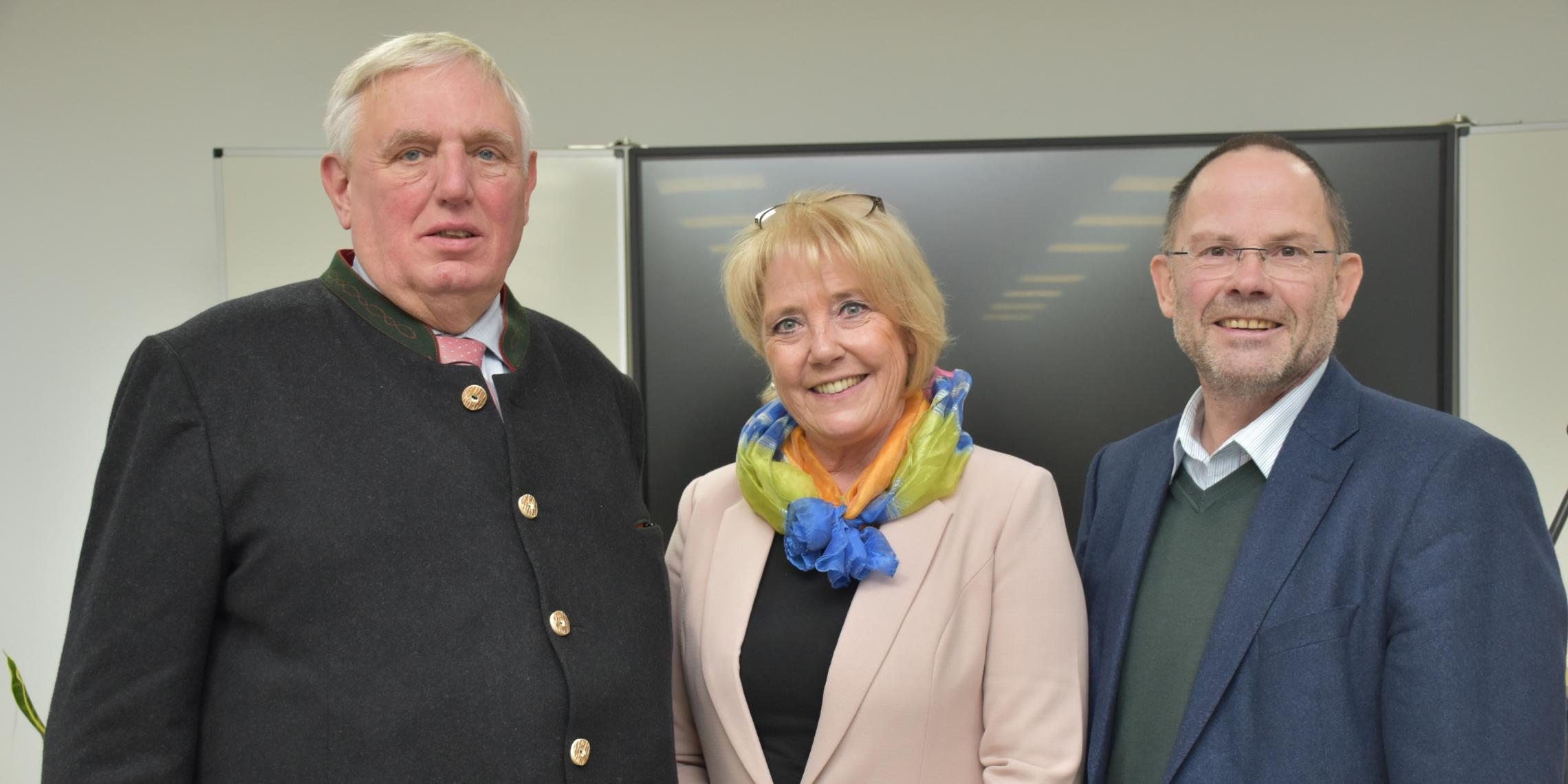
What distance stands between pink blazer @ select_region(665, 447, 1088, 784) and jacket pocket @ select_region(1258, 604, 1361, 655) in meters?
0.29

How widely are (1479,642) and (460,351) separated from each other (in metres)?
1.27

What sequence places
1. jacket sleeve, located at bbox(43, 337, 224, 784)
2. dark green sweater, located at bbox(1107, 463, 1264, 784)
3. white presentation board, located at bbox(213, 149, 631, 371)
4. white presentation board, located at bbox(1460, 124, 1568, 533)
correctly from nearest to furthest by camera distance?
jacket sleeve, located at bbox(43, 337, 224, 784), dark green sweater, located at bbox(1107, 463, 1264, 784), white presentation board, located at bbox(1460, 124, 1568, 533), white presentation board, located at bbox(213, 149, 631, 371)

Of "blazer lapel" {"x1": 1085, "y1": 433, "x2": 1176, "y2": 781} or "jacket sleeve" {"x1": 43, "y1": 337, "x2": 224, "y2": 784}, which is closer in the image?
"jacket sleeve" {"x1": 43, "y1": 337, "x2": 224, "y2": 784}

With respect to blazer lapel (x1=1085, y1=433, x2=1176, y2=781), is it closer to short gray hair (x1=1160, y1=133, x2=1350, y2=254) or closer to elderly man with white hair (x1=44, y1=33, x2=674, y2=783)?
short gray hair (x1=1160, y1=133, x2=1350, y2=254)

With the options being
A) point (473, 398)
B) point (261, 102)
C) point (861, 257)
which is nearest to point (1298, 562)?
point (861, 257)

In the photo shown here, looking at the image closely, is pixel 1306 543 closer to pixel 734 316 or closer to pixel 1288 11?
pixel 734 316

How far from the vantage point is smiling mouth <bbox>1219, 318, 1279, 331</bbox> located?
62.1 inches

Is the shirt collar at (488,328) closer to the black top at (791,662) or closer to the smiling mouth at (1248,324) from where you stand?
the black top at (791,662)

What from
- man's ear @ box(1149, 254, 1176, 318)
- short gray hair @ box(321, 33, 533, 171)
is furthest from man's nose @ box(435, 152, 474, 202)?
man's ear @ box(1149, 254, 1176, 318)

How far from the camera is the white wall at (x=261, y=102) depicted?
145 inches

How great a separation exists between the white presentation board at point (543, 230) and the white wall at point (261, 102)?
1.26 ft

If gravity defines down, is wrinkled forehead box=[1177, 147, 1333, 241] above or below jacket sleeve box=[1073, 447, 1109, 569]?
above

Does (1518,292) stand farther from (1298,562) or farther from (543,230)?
A: (543,230)

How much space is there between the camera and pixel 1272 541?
146 centimetres
